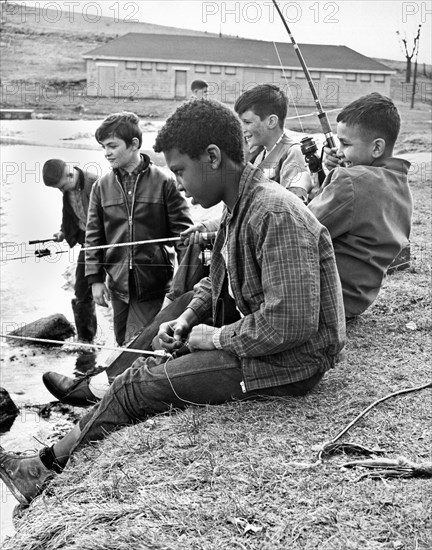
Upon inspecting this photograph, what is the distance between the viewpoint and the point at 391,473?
3080mm

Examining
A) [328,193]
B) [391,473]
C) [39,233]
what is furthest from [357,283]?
[39,233]

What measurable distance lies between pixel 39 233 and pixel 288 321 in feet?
39.0

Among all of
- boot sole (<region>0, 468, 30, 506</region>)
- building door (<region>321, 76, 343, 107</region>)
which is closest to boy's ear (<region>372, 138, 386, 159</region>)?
boot sole (<region>0, 468, 30, 506</region>)

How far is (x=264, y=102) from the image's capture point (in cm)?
552

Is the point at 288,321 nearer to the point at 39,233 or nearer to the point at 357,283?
the point at 357,283

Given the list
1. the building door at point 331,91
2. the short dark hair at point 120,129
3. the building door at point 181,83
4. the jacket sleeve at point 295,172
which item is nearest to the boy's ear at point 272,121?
the jacket sleeve at point 295,172

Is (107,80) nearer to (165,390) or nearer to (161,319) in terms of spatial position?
(161,319)

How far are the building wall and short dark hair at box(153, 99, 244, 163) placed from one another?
110 feet

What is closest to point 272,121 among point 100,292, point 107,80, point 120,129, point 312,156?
point 312,156

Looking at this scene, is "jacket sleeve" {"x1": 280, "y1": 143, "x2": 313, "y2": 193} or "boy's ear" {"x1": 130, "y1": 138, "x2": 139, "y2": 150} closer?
"jacket sleeve" {"x1": 280, "y1": 143, "x2": 313, "y2": 193}

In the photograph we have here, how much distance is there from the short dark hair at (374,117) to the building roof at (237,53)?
33.4m

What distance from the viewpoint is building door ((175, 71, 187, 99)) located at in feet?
135

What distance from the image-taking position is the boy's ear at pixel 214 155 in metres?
3.38

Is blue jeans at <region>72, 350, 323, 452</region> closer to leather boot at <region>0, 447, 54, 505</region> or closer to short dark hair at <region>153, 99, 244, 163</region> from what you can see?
leather boot at <region>0, 447, 54, 505</region>
